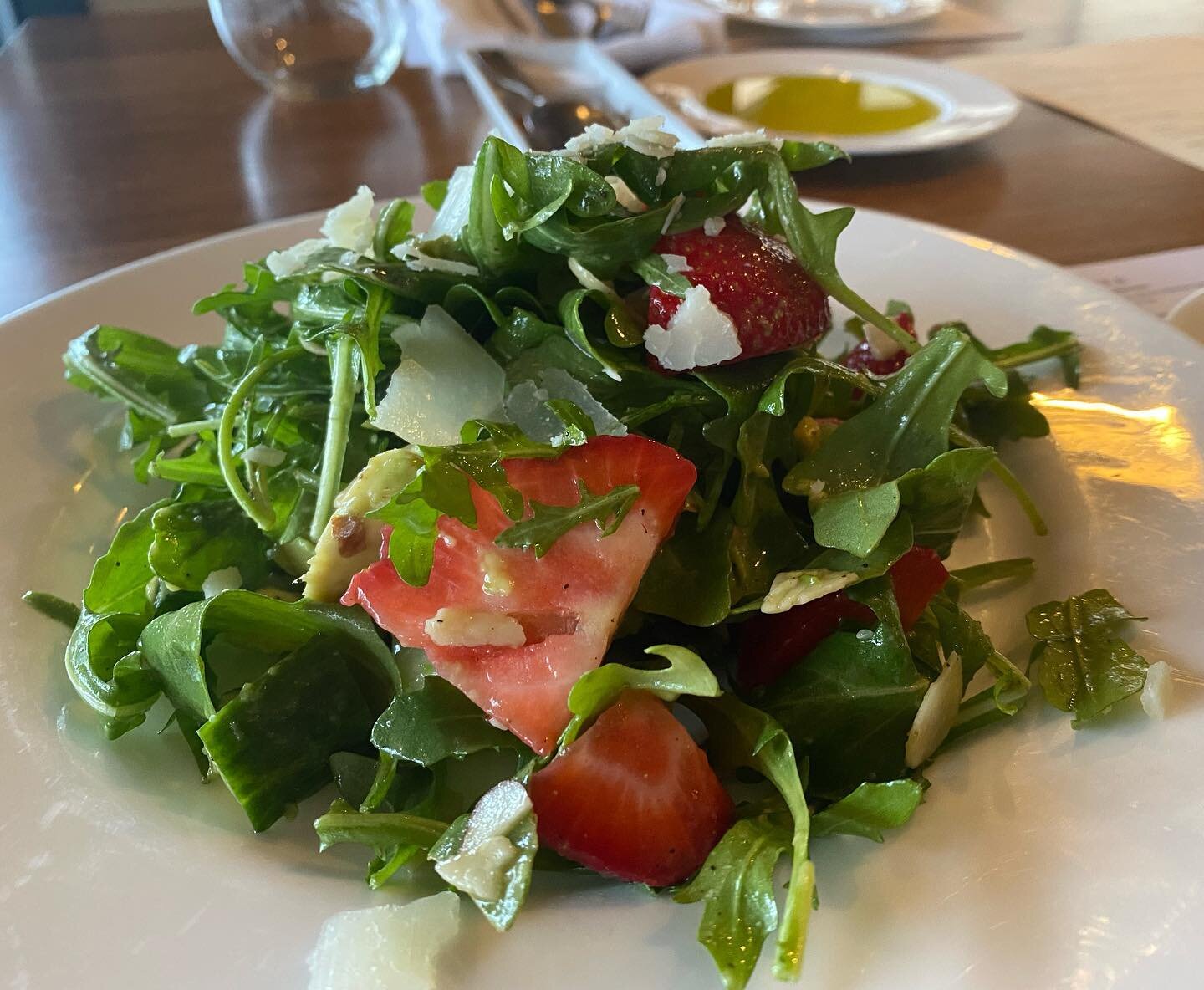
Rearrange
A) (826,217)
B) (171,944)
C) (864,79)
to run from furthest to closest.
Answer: (864,79)
(826,217)
(171,944)

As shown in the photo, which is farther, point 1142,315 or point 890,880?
point 1142,315

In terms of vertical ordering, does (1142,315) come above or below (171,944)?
above

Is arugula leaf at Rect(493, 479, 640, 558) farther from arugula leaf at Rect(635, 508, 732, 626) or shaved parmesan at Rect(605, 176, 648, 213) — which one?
shaved parmesan at Rect(605, 176, 648, 213)

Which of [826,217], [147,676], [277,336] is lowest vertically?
[147,676]

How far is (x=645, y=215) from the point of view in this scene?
92 centimetres

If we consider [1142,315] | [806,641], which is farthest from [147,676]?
[1142,315]

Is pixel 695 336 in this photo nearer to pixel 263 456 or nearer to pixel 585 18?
pixel 263 456

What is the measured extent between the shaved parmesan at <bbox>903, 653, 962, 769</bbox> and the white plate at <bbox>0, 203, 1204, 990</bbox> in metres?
0.02

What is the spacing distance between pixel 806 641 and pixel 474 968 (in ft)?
1.35

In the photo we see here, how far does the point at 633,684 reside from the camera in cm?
77

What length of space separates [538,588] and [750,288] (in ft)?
1.16

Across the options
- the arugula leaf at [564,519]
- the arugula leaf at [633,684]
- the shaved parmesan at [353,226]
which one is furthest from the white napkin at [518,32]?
the arugula leaf at [633,684]

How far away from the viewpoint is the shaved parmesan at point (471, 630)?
785 mm

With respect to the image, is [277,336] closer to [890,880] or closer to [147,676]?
[147,676]
